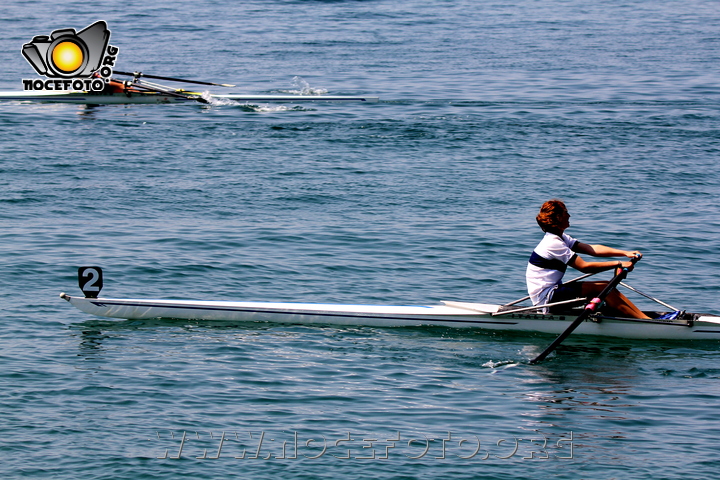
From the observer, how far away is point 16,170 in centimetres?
1878

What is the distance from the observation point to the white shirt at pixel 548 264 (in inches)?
380

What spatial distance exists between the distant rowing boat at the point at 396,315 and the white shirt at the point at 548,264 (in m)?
0.24

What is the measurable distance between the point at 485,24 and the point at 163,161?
28.3 meters

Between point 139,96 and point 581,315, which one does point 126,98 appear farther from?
point 581,315

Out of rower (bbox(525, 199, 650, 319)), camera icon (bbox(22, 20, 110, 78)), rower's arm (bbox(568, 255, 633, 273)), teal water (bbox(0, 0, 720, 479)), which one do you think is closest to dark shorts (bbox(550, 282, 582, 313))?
rower (bbox(525, 199, 650, 319))

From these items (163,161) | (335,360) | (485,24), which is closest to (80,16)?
(485,24)

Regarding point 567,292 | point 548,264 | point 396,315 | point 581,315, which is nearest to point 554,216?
point 548,264

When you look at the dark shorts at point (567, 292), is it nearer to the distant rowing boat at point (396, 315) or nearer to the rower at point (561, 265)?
the rower at point (561, 265)

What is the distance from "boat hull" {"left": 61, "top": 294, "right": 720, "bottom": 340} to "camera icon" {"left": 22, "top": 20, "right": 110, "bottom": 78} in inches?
689

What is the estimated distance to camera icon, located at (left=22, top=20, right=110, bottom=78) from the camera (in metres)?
26.9

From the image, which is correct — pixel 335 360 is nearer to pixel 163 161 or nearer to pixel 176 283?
pixel 176 283

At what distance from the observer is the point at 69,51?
90.2 ft

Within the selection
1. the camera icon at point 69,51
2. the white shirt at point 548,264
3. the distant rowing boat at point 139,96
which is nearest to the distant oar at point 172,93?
the distant rowing boat at point 139,96

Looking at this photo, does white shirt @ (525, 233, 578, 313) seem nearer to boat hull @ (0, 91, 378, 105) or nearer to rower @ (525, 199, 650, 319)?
rower @ (525, 199, 650, 319)
